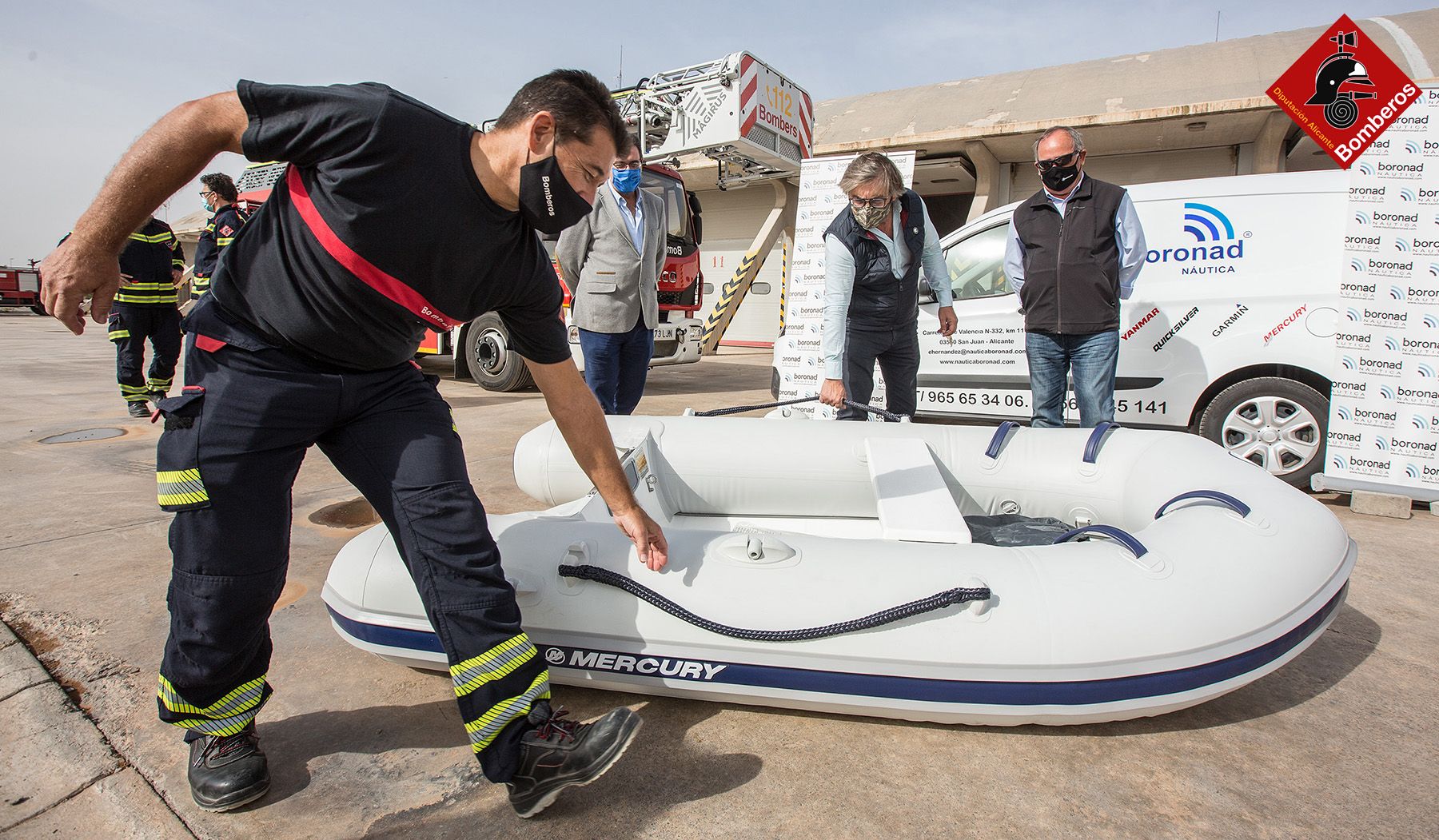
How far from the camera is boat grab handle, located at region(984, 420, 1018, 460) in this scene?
2.96m

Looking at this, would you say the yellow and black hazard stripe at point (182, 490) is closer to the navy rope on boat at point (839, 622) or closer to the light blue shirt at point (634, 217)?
the navy rope on boat at point (839, 622)

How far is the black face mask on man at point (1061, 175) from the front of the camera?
134 inches

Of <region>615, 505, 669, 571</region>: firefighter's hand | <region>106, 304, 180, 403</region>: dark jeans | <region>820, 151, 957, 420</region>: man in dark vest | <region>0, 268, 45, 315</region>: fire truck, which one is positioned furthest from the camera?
<region>0, 268, 45, 315</region>: fire truck

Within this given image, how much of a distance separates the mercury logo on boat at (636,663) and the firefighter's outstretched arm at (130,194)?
1219mm

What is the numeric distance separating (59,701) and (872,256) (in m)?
3.26


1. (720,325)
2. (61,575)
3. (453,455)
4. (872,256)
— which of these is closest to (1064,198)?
(872,256)

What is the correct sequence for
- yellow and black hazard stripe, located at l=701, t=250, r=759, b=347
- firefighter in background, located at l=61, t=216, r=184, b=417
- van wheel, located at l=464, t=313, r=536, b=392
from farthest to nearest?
yellow and black hazard stripe, located at l=701, t=250, r=759, b=347 < van wheel, located at l=464, t=313, r=536, b=392 < firefighter in background, located at l=61, t=216, r=184, b=417

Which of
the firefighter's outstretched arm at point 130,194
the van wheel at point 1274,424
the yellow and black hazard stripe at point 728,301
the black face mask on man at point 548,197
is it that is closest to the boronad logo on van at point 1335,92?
the van wheel at point 1274,424

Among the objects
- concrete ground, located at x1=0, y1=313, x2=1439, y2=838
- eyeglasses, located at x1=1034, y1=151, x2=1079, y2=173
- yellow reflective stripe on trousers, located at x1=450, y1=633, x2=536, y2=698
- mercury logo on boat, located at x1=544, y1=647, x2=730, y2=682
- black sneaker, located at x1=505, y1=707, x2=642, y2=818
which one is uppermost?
eyeglasses, located at x1=1034, y1=151, x2=1079, y2=173

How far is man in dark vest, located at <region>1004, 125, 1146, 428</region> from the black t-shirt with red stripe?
2.76m

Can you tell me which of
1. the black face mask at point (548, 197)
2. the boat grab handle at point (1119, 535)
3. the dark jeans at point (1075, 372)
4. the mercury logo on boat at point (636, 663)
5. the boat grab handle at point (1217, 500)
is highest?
the black face mask at point (548, 197)

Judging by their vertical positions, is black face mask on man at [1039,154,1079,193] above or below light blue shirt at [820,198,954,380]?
above

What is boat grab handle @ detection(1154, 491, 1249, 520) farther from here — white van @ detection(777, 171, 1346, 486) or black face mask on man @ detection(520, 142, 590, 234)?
white van @ detection(777, 171, 1346, 486)

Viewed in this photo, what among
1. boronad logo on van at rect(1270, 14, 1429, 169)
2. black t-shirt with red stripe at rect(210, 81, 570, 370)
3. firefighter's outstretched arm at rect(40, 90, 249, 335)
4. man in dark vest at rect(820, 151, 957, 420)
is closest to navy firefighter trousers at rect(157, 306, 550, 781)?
black t-shirt with red stripe at rect(210, 81, 570, 370)
